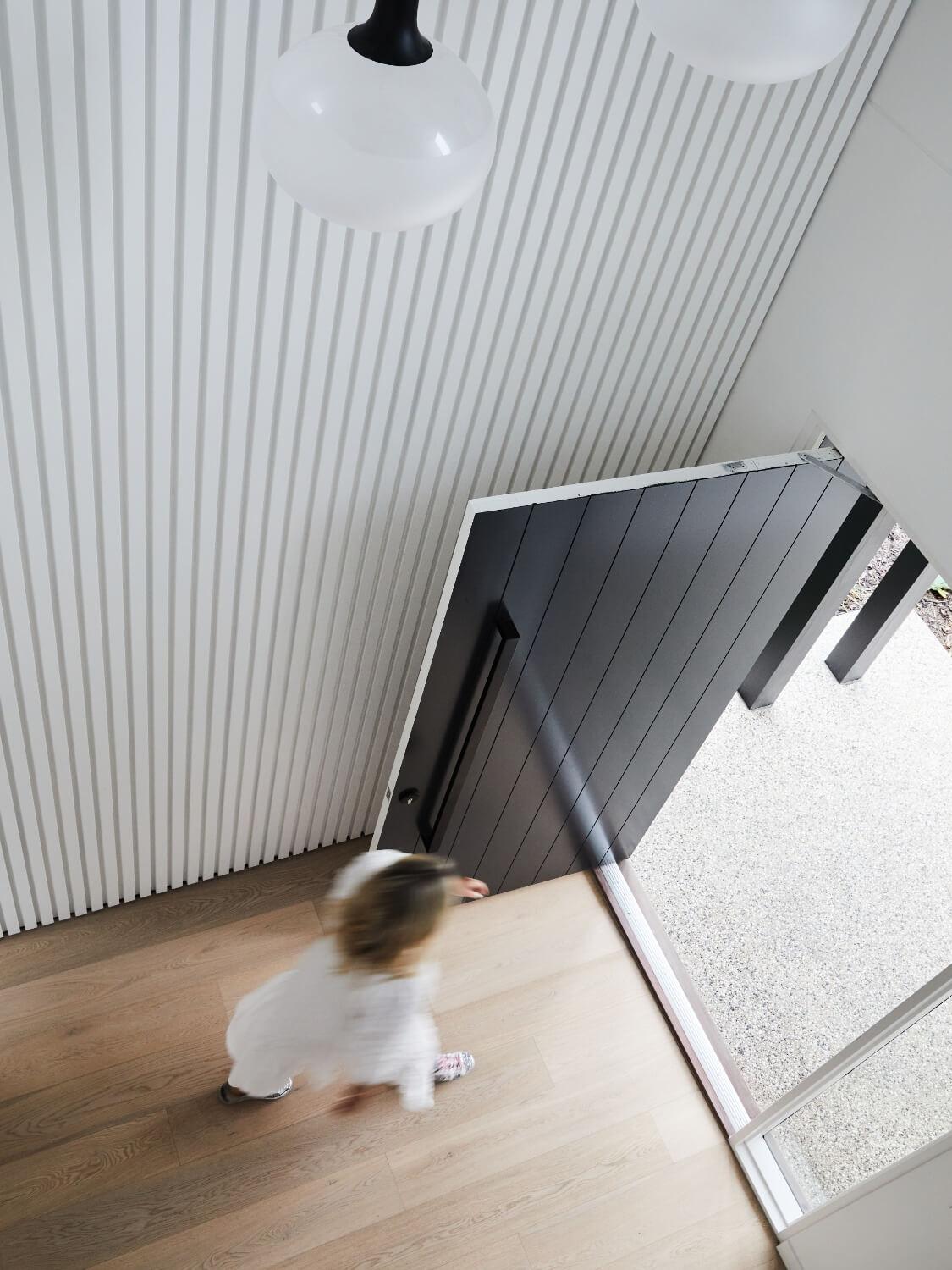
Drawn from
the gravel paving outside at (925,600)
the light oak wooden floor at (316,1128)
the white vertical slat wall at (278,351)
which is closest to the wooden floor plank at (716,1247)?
the light oak wooden floor at (316,1128)

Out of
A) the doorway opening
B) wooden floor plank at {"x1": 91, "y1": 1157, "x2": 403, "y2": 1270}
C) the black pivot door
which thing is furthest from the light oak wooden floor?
the black pivot door

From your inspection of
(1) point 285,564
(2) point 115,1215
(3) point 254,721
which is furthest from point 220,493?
(2) point 115,1215

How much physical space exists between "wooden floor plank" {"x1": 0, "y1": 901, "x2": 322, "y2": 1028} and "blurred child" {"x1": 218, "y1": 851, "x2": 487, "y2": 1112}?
43 centimetres

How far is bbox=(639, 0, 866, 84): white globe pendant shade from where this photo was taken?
1007 millimetres

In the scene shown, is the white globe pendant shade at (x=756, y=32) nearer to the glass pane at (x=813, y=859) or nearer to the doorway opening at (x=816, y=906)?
the doorway opening at (x=816, y=906)

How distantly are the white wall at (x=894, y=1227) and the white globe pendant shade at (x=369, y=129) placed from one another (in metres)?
1.84

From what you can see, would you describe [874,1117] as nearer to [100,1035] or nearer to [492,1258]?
[492,1258]

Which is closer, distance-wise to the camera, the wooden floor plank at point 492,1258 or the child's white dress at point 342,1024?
the child's white dress at point 342,1024

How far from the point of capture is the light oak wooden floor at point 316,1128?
6.98ft

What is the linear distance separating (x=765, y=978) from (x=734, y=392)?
154 cm

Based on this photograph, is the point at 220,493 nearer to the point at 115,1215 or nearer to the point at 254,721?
the point at 254,721

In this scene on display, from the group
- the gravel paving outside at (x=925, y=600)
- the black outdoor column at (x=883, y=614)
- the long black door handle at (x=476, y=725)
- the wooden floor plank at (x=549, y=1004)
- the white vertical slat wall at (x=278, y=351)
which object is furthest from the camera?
the gravel paving outside at (x=925, y=600)

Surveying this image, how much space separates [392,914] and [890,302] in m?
1.27

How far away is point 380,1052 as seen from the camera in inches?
74.2
